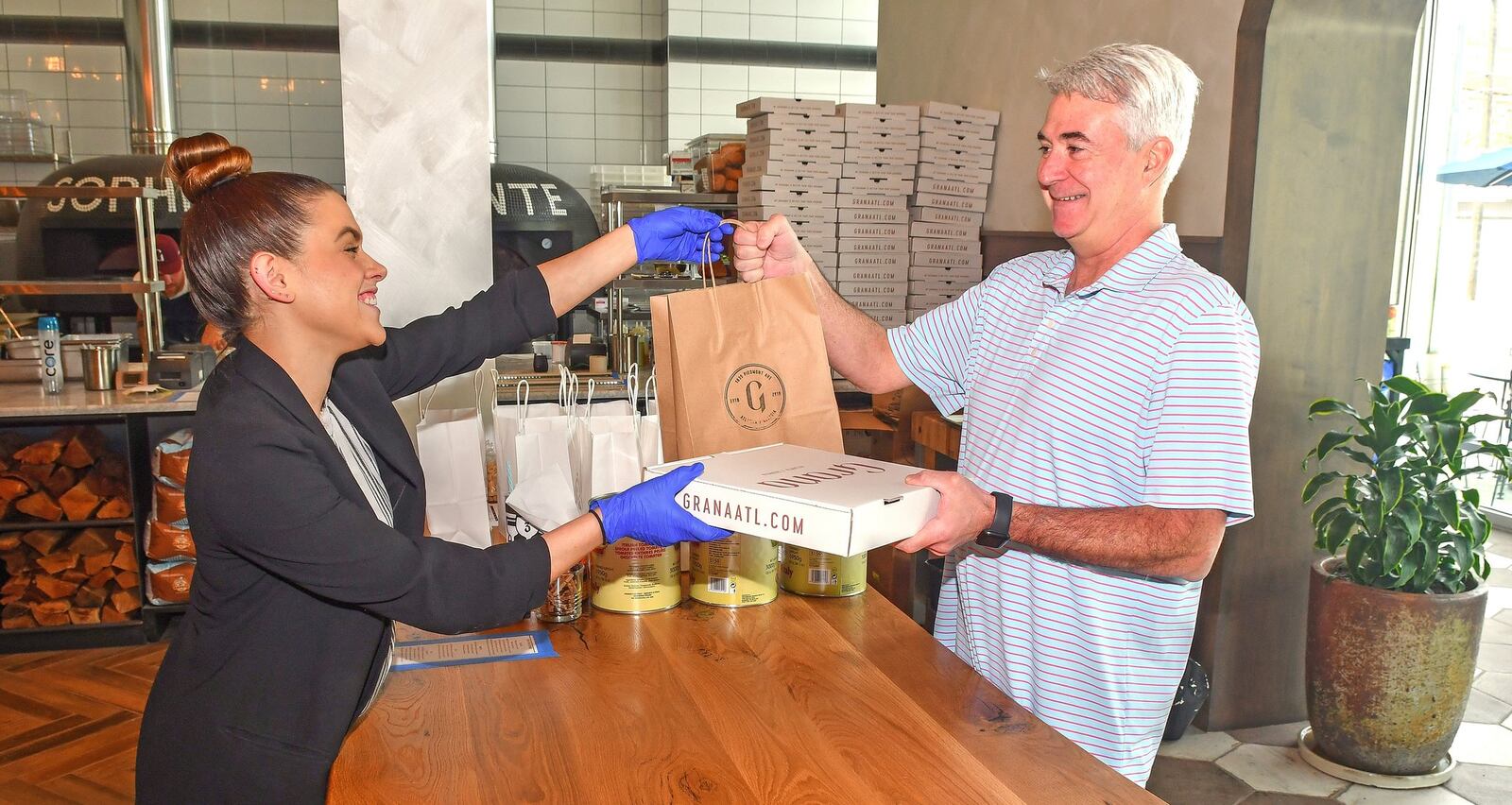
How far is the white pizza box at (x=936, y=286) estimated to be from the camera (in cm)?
536

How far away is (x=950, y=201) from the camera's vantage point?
5.29 metres

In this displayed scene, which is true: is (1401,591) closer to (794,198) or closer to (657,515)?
(657,515)

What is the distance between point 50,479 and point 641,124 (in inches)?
231

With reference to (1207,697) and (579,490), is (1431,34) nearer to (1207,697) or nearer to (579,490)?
(1207,697)

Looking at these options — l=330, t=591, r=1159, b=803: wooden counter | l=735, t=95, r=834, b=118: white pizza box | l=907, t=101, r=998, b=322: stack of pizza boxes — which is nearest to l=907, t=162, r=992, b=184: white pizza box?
l=907, t=101, r=998, b=322: stack of pizza boxes

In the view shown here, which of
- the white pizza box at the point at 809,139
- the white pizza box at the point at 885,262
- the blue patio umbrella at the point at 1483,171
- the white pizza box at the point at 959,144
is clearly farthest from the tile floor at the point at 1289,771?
the blue patio umbrella at the point at 1483,171

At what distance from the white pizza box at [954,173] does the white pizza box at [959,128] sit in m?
0.16

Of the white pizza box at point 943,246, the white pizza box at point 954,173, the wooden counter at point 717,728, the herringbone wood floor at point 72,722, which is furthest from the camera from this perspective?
the white pizza box at point 943,246

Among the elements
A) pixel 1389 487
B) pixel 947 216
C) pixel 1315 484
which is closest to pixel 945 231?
pixel 947 216

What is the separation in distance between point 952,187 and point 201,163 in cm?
419

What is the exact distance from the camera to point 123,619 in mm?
4199

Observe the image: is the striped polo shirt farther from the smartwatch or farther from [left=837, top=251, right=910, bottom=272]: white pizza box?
[left=837, top=251, right=910, bottom=272]: white pizza box

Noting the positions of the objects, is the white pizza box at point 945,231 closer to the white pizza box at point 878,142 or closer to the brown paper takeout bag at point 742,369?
the white pizza box at point 878,142

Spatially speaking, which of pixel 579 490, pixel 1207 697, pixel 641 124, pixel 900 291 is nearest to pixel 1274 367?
pixel 1207 697
